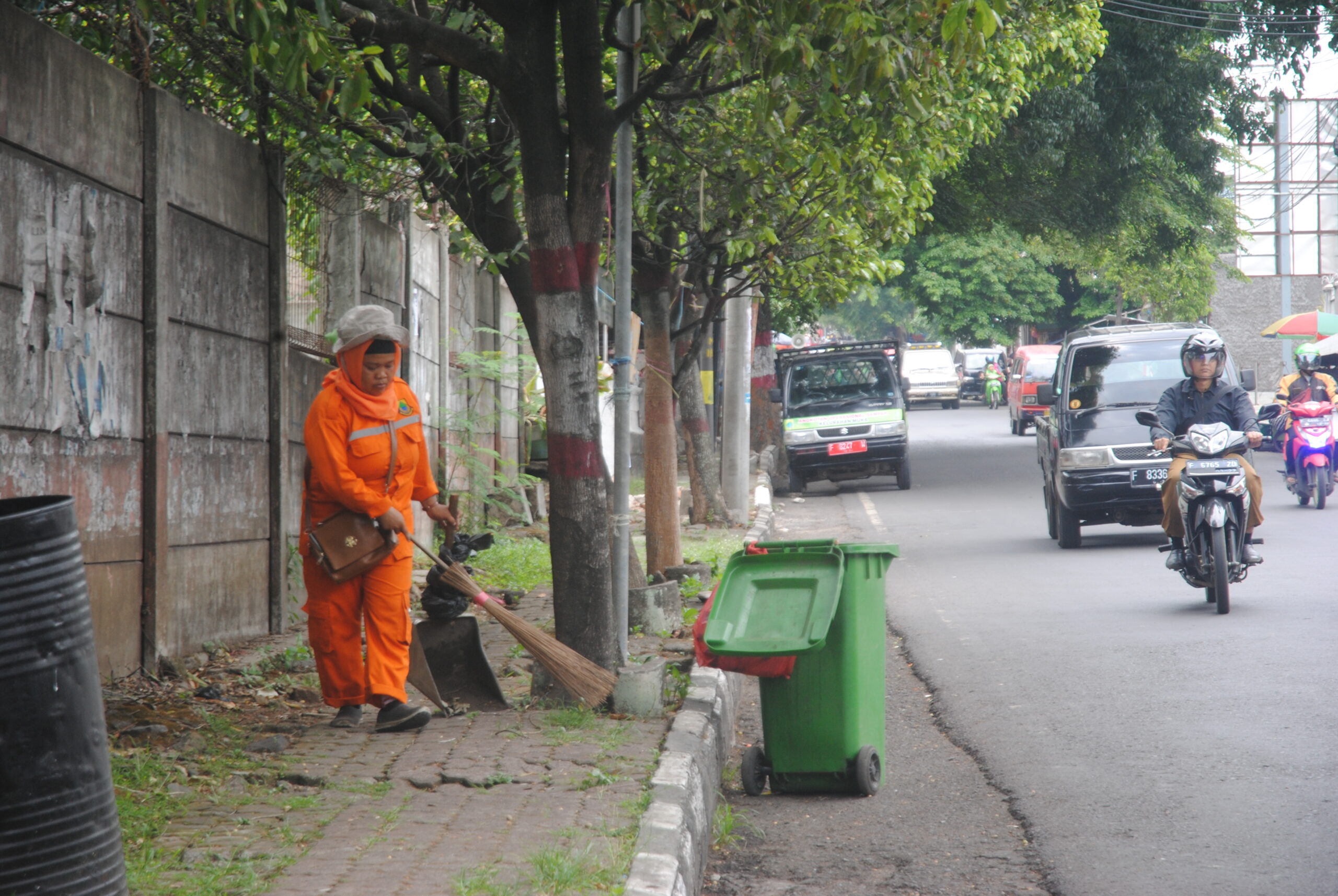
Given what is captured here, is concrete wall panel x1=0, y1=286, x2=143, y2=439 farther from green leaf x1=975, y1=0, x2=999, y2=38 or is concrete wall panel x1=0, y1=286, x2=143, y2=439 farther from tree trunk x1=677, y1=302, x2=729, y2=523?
tree trunk x1=677, y1=302, x2=729, y2=523

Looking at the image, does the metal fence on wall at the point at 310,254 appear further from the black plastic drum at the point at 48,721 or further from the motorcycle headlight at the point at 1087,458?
the motorcycle headlight at the point at 1087,458

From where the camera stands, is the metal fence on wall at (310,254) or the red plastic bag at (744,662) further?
the metal fence on wall at (310,254)

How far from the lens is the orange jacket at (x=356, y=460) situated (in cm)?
562

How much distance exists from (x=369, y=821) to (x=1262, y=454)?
1027 inches

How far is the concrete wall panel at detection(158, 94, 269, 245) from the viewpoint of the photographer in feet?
22.7

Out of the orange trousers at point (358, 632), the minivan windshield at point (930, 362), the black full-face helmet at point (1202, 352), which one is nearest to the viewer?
the orange trousers at point (358, 632)

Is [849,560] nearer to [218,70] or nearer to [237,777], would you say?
[237,777]

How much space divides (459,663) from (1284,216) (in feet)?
203

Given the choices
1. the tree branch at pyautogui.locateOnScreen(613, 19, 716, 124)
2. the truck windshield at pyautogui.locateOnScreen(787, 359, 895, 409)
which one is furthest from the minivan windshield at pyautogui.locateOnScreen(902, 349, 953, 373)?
the tree branch at pyautogui.locateOnScreen(613, 19, 716, 124)

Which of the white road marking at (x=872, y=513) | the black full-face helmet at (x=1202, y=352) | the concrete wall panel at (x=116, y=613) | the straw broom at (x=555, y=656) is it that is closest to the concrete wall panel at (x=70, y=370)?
the concrete wall panel at (x=116, y=613)

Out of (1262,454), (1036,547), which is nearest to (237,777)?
(1036,547)

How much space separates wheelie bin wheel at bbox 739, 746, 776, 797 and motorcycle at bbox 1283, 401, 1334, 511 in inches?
496

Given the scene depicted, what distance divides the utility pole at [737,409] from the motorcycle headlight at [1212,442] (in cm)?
714

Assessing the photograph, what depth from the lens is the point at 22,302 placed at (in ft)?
18.1
